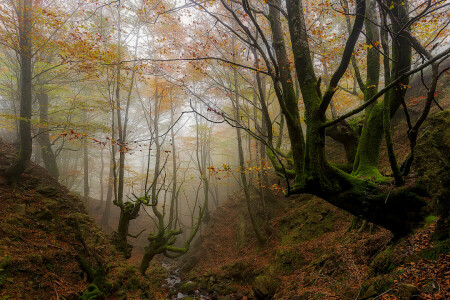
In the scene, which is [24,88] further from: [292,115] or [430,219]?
[430,219]

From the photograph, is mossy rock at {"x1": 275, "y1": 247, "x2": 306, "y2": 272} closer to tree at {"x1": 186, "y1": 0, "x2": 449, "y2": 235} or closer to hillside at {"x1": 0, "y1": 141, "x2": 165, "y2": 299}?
tree at {"x1": 186, "y1": 0, "x2": 449, "y2": 235}

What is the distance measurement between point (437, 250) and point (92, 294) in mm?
6518

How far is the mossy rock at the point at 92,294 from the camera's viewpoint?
467cm

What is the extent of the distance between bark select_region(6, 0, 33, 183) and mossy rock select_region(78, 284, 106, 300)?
4922mm

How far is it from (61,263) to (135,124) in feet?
61.7

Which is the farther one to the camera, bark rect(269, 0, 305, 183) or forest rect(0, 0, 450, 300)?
bark rect(269, 0, 305, 183)

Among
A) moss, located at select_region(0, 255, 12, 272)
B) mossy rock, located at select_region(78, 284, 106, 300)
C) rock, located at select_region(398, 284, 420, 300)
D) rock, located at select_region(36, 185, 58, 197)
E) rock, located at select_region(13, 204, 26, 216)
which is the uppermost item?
rock, located at select_region(36, 185, 58, 197)

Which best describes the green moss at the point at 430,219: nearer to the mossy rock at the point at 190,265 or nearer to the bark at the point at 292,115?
the bark at the point at 292,115

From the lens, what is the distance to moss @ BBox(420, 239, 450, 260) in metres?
2.66

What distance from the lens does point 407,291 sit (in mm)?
2393

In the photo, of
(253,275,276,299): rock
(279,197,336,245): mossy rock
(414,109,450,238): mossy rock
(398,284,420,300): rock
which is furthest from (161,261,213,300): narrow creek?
(414,109,450,238): mossy rock

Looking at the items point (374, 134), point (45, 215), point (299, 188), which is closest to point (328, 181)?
point (299, 188)

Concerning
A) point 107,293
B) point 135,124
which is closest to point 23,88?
point 107,293

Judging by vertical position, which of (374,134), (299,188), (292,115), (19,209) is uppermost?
(292,115)
